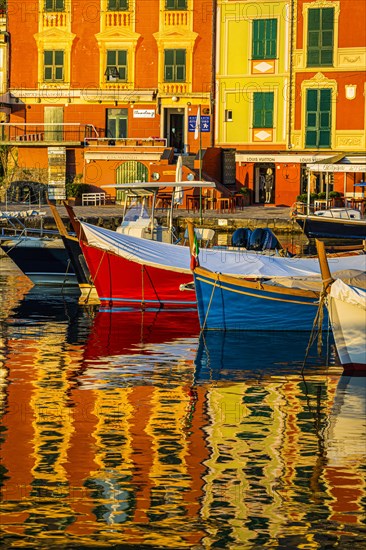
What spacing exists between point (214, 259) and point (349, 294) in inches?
365

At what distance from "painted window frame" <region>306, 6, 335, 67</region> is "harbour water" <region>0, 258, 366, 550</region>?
34.7 meters

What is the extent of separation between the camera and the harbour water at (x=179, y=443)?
15.1 m

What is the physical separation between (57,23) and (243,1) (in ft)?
30.0

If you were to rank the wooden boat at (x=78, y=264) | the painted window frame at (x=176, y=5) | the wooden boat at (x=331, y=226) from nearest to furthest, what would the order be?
1. the wooden boat at (x=78, y=264)
2. the wooden boat at (x=331, y=226)
3. the painted window frame at (x=176, y=5)

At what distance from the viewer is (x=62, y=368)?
84.0ft

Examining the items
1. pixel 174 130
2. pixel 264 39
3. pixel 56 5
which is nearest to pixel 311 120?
pixel 264 39

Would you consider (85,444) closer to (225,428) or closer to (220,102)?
(225,428)

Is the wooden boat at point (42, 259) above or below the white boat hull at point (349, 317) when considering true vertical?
below

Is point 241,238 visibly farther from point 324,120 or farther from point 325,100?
point 325,100

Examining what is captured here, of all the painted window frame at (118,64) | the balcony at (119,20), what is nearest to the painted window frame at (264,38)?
the balcony at (119,20)

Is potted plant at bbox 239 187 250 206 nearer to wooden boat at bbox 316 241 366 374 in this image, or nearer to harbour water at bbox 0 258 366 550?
harbour water at bbox 0 258 366 550

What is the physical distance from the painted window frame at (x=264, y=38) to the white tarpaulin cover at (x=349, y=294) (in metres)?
40.9

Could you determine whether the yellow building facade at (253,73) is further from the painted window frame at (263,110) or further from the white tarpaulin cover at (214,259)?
the white tarpaulin cover at (214,259)

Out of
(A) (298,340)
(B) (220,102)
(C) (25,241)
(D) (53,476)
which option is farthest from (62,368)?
(B) (220,102)
